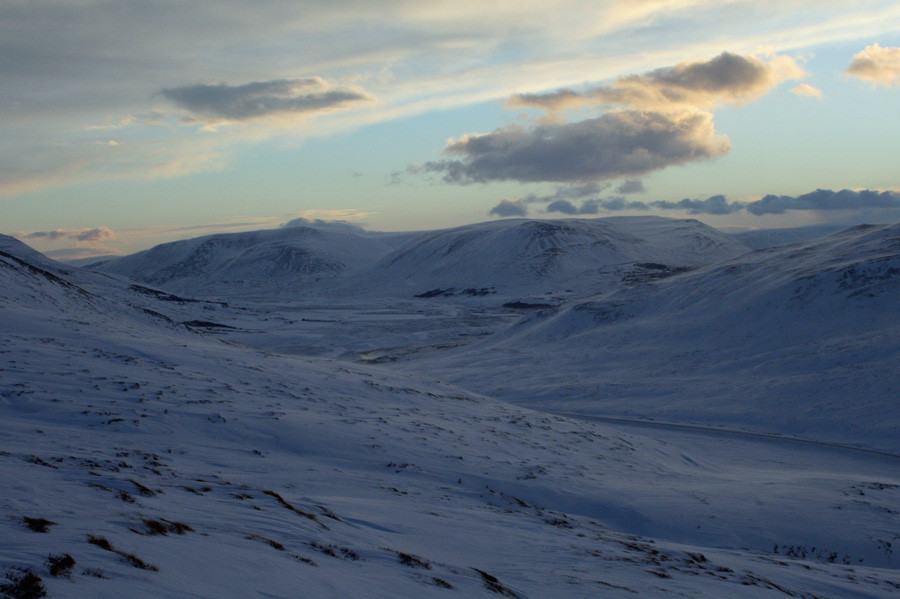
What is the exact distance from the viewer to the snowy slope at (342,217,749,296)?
147750 millimetres

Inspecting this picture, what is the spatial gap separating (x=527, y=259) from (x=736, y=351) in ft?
423

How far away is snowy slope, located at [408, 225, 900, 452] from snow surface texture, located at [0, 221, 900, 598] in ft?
1.18

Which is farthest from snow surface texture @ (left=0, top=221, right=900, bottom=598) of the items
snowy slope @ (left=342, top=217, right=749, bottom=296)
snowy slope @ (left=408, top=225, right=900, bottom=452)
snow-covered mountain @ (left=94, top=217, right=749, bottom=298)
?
snow-covered mountain @ (left=94, top=217, right=749, bottom=298)

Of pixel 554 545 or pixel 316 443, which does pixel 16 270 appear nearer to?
pixel 316 443

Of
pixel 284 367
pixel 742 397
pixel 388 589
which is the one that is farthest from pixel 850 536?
pixel 742 397

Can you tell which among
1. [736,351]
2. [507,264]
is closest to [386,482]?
[736,351]

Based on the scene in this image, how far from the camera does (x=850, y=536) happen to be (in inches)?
484

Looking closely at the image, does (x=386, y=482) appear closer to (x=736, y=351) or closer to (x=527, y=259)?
(x=736, y=351)

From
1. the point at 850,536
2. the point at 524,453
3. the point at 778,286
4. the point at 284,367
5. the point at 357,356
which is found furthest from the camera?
the point at 357,356

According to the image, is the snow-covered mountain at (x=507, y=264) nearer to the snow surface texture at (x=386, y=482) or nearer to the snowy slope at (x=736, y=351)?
the snowy slope at (x=736, y=351)

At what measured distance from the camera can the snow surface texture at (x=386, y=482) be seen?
621cm

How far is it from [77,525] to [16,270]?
1044 inches

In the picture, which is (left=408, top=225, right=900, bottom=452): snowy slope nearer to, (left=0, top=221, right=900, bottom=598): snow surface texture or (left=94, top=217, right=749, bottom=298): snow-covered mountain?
(left=0, top=221, right=900, bottom=598): snow surface texture

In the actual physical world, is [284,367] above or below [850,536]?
above
